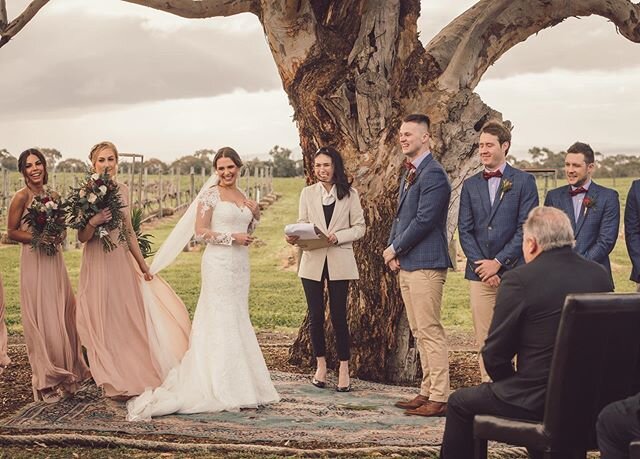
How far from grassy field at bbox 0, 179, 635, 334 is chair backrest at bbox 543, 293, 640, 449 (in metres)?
9.16

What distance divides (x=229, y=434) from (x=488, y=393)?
2.52 m

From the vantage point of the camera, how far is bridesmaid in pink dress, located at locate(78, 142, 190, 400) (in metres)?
7.70

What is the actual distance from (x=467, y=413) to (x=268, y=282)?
15156 millimetres

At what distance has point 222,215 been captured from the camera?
25.1 ft

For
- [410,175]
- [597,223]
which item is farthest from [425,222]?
[597,223]

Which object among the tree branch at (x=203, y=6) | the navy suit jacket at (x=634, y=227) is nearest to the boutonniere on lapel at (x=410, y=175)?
the navy suit jacket at (x=634, y=227)

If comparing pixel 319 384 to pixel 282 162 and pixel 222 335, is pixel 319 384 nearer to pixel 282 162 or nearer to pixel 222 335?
pixel 222 335

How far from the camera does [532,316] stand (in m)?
4.62

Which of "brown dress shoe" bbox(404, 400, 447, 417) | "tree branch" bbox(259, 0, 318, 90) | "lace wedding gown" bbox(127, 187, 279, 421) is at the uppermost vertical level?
"tree branch" bbox(259, 0, 318, 90)

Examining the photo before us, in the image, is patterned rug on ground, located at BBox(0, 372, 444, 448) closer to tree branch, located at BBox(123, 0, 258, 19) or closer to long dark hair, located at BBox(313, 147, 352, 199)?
long dark hair, located at BBox(313, 147, 352, 199)

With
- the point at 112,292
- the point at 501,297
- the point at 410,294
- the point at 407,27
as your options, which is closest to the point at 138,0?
the point at 407,27

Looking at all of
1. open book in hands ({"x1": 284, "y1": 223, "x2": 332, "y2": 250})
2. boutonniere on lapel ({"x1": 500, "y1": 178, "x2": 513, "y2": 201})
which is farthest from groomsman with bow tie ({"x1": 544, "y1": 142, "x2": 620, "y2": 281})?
open book in hands ({"x1": 284, "y1": 223, "x2": 332, "y2": 250})

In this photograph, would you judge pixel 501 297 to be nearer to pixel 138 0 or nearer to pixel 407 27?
pixel 407 27

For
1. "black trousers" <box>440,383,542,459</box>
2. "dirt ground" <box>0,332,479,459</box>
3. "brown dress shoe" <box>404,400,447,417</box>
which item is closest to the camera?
"black trousers" <box>440,383,542,459</box>
